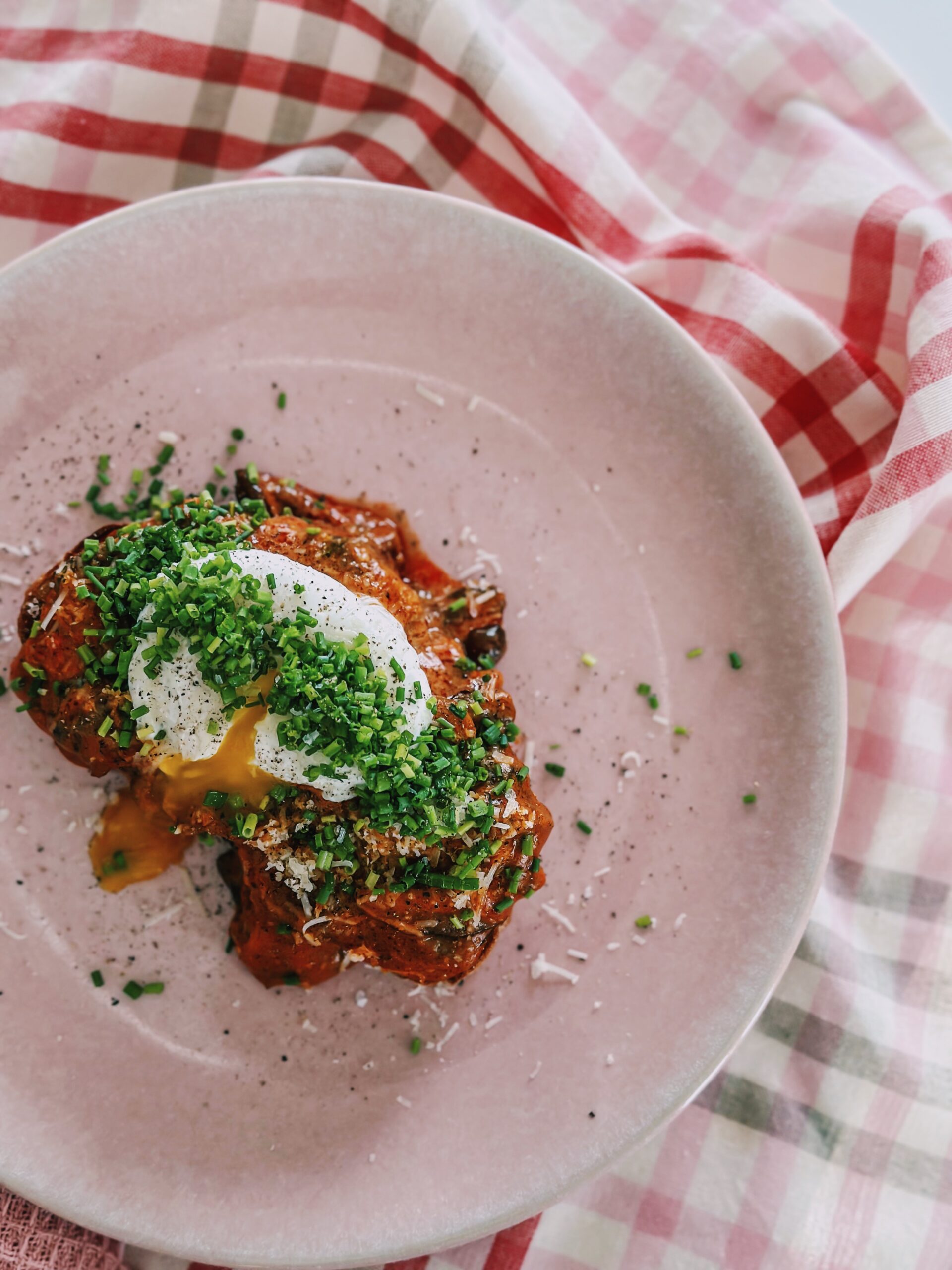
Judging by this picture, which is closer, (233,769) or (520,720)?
(233,769)

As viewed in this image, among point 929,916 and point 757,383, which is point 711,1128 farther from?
point 757,383

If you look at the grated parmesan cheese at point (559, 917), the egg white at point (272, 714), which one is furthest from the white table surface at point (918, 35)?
the grated parmesan cheese at point (559, 917)

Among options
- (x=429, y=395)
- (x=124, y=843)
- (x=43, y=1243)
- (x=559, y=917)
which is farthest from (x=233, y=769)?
(x=43, y=1243)

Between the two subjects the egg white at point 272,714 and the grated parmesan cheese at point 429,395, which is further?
the grated parmesan cheese at point 429,395

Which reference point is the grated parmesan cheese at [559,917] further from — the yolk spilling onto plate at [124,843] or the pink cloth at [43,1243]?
the pink cloth at [43,1243]

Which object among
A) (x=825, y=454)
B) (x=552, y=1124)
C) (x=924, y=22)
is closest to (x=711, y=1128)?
(x=552, y=1124)

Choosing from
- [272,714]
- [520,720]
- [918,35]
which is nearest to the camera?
[272,714]

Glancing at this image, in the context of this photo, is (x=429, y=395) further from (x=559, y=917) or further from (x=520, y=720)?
(x=559, y=917)
